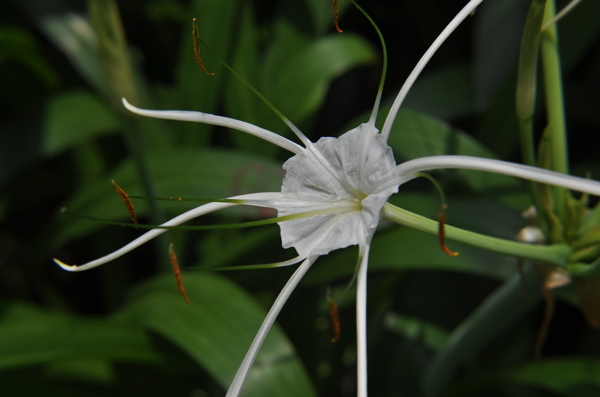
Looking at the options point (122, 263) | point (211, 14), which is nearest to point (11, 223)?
point (122, 263)

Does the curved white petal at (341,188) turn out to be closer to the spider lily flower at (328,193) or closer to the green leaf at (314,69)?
the spider lily flower at (328,193)

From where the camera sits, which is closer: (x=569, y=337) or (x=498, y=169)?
(x=498, y=169)

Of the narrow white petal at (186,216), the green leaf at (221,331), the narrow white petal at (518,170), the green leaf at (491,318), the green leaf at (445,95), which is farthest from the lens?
the green leaf at (445,95)

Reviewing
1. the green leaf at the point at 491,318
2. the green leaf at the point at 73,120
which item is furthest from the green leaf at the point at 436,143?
the green leaf at the point at 73,120

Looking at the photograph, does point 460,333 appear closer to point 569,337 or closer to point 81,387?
point 569,337

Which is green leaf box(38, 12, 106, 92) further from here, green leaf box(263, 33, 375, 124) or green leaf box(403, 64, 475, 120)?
green leaf box(403, 64, 475, 120)

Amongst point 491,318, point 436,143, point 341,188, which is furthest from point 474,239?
point 436,143
